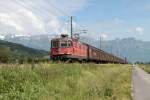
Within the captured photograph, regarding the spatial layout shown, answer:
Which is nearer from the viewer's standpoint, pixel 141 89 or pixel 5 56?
pixel 141 89

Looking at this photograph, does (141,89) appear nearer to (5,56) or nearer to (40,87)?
(5,56)

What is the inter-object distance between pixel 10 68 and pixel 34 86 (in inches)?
94.9

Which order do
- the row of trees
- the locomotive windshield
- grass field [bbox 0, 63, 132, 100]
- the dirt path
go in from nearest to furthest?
1. grass field [bbox 0, 63, 132, 100]
2. the dirt path
3. the row of trees
4. the locomotive windshield

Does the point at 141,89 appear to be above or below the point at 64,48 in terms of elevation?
below

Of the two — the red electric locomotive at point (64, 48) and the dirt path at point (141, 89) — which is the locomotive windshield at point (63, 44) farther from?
the dirt path at point (141, 89)

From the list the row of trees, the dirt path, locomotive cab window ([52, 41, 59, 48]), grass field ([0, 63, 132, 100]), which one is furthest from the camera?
locomotive cab window ([52, 41, 59, 48])

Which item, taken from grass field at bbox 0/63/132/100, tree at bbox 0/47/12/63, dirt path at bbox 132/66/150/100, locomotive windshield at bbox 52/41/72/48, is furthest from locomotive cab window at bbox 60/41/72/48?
grass field at bbox 0/63/132/100

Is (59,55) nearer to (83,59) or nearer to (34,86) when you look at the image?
(83,59)

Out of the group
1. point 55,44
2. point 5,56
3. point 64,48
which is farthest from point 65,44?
point 5,56

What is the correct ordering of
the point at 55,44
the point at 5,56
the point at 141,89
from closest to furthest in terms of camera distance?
the point at 141,89
the point at 5,56
the point at 55,44

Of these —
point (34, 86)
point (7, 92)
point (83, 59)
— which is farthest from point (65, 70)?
point (83, 59)

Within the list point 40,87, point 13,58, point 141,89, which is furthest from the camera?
point 141,89

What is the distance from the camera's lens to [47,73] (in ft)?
67.0

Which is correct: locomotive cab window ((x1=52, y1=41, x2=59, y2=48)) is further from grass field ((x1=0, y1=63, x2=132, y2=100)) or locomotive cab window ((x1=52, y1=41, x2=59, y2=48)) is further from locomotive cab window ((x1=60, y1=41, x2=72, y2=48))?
grass field ((x1=0, y1=63, x2=132, y2=100))
